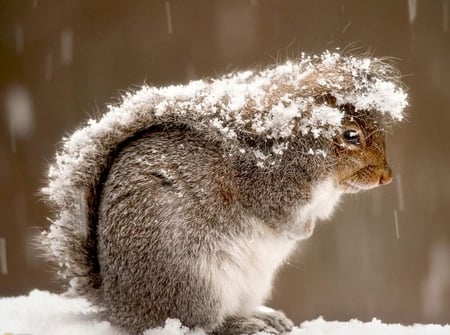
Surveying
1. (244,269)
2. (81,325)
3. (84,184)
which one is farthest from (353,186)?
(81,325)

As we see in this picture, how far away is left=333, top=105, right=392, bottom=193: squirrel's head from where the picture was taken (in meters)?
2.09

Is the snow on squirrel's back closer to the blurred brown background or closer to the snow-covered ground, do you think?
the snow-covered ground

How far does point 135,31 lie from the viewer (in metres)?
4.82

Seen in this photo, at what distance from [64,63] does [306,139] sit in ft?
10.3

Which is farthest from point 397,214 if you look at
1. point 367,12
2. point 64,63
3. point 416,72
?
point 64,63

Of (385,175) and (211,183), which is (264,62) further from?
(211,183)

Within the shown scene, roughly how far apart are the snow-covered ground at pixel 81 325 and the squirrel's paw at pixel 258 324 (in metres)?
0.05

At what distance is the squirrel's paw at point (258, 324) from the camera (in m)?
2.07

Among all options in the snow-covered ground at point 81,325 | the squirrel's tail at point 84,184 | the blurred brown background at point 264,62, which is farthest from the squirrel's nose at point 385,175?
the blurred brown background at point 264,62

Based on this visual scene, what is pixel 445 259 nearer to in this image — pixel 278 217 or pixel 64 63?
pixel 64 63

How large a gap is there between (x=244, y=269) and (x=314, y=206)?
0.30 meters

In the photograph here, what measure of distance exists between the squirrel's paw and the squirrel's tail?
40 centimetres

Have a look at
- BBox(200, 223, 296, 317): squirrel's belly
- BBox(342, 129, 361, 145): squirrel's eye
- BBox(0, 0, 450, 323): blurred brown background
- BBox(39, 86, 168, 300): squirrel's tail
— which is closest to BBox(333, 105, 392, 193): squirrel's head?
BBox(342, 129, 361, 145): squirrel's eye

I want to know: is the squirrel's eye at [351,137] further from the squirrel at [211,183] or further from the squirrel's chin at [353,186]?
the squirrel's chin at [353,186]
